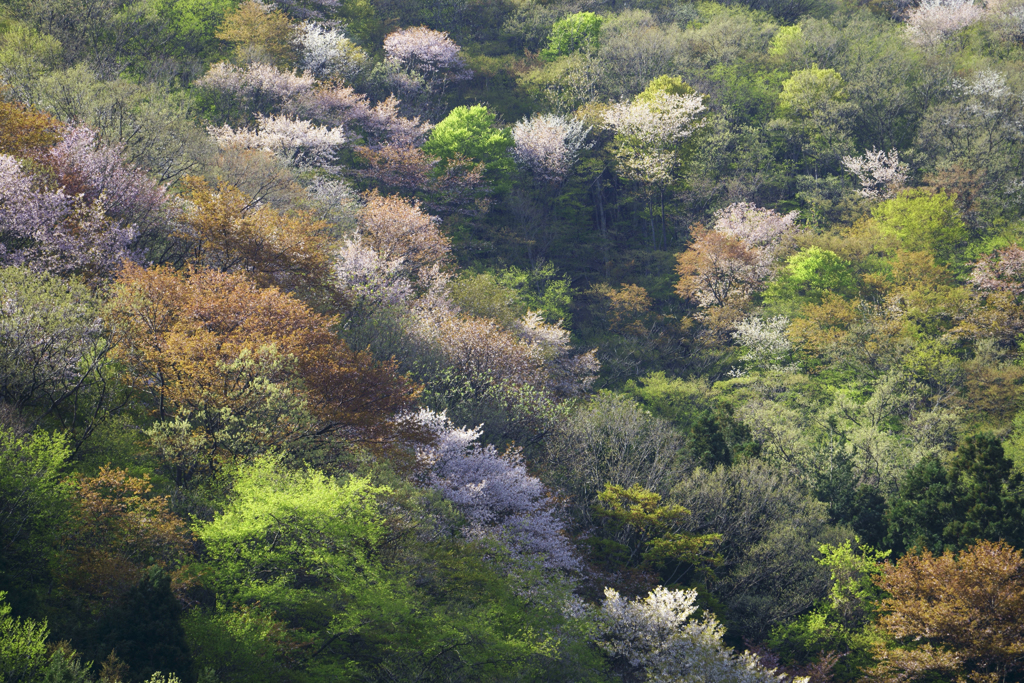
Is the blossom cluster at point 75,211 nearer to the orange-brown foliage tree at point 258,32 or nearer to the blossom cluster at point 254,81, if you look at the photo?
the blossom cluster at point 254,81

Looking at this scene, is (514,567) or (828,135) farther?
(828,135)

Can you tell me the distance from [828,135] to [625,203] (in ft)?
43.1

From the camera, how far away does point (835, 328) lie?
4197 cm

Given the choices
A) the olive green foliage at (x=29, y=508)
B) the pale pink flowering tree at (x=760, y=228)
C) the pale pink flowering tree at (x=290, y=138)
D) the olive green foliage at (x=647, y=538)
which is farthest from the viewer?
the pale pink flowering tree at (x=760, y=228)

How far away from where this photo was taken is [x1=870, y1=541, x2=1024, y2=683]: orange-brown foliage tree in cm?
2462

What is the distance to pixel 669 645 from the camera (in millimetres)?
22281

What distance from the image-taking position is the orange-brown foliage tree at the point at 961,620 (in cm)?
2462

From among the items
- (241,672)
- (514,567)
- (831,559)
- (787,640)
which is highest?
(241,672)

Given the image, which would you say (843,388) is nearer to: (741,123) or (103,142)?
(741,123)

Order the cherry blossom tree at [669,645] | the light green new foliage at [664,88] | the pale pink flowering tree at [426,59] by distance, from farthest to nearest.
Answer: the pale pink flowering tree at [426,59]
the light green new foliage at [664,88]
the cherry blossom tree at [669,645]

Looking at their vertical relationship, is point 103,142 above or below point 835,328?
above

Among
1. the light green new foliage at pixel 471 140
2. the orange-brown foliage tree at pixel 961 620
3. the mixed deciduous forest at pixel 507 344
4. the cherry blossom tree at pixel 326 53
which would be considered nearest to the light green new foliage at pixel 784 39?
the mixed deciduous forest at pixel 507 344

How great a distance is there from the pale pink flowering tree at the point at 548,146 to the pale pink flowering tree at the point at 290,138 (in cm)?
1133

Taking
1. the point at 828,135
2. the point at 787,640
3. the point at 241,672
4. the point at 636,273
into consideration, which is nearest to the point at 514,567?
the point at 241,672
